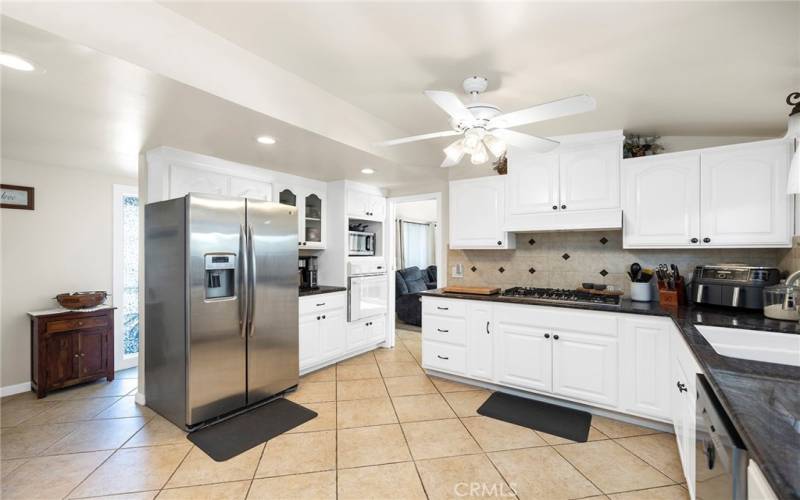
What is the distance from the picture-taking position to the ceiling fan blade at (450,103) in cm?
165

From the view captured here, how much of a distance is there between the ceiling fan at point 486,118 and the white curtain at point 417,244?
551cm

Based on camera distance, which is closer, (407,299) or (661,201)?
(661,201)

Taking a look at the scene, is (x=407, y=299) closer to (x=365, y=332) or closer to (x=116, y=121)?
(x=365, y=332)

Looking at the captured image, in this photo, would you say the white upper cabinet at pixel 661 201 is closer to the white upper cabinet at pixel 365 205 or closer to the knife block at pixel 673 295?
the knife block at pixel 673 295

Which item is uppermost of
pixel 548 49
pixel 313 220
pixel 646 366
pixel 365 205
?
pixel 548 49

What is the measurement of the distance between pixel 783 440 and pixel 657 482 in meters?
1.51

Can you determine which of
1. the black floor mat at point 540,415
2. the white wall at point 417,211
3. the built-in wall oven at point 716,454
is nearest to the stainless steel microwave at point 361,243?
the black floor mat at point 540,415

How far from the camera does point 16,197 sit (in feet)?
10.6

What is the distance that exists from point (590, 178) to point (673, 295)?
107 centimetres

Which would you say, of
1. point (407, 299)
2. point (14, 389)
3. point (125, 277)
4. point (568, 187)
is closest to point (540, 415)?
point (568, 187)

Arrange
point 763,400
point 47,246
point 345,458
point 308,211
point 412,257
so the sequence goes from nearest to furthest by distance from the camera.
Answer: point 763,400 < point 345,458 < point 47,246 < point 308,211 < point 412,257

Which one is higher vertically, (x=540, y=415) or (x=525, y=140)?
(x=525, y=140)

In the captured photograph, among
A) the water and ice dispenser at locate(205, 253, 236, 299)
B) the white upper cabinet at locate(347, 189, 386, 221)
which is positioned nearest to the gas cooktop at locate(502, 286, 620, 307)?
the white upper cabinet at locate(347, 189, 386, 221)

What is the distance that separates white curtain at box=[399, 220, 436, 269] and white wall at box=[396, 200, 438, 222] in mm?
141
